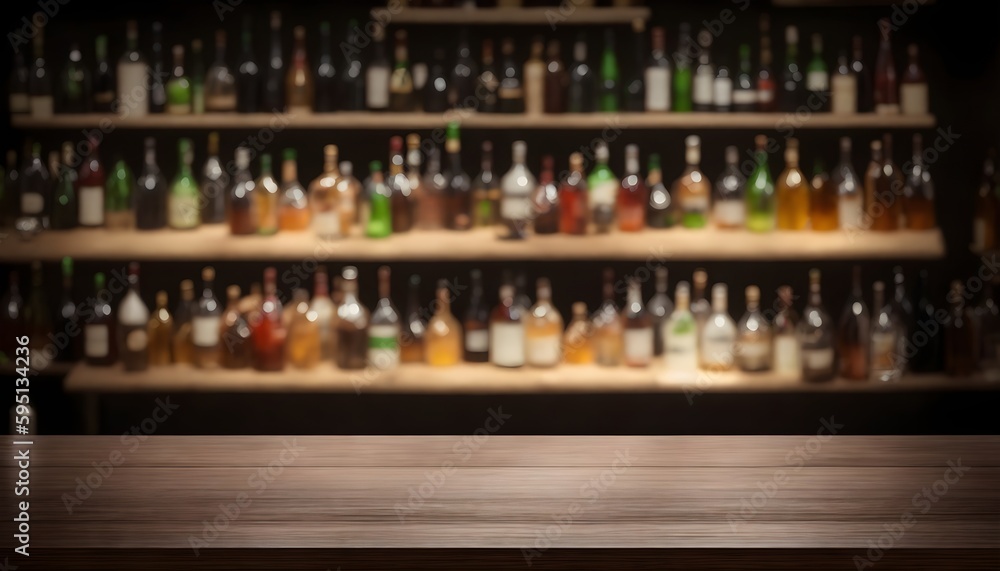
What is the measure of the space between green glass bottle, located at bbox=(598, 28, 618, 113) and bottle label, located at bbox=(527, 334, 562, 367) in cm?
68

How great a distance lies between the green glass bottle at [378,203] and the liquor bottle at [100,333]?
792mm

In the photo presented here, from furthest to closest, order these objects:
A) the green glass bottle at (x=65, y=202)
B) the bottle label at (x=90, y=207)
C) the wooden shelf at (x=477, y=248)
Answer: the green glass bottle at (x=65, y=202)
the bottle label at (x=90, y=207)
the wooden shelf at (x=477, y=248)

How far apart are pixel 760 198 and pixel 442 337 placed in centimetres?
102

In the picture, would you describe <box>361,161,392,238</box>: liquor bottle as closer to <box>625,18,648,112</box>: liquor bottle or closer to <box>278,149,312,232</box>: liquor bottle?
<box>278,149,312,232</box>: liquor bottle

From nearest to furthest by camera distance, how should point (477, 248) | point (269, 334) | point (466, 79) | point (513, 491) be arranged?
point (513, 491) < point (477, 248) < point (269, 334) < point (466, 79)

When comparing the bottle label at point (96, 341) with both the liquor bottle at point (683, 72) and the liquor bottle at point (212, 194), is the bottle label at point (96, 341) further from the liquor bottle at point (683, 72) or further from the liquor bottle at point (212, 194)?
the liquor bottle at point (683, 72)

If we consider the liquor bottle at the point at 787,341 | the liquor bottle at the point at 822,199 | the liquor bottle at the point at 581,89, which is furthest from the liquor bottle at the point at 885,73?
the liquor bottle at the point at 581,89

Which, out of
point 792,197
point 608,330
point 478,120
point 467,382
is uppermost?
point 478,120

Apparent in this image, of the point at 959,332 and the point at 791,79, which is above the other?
the point at 791,79

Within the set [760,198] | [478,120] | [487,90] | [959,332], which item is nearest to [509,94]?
[487,90]

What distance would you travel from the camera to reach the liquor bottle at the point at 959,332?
11.1ft

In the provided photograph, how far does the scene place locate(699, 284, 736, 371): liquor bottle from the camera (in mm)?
3305

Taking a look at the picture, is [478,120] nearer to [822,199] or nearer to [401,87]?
[401,87]

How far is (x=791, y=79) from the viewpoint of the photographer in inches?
134
